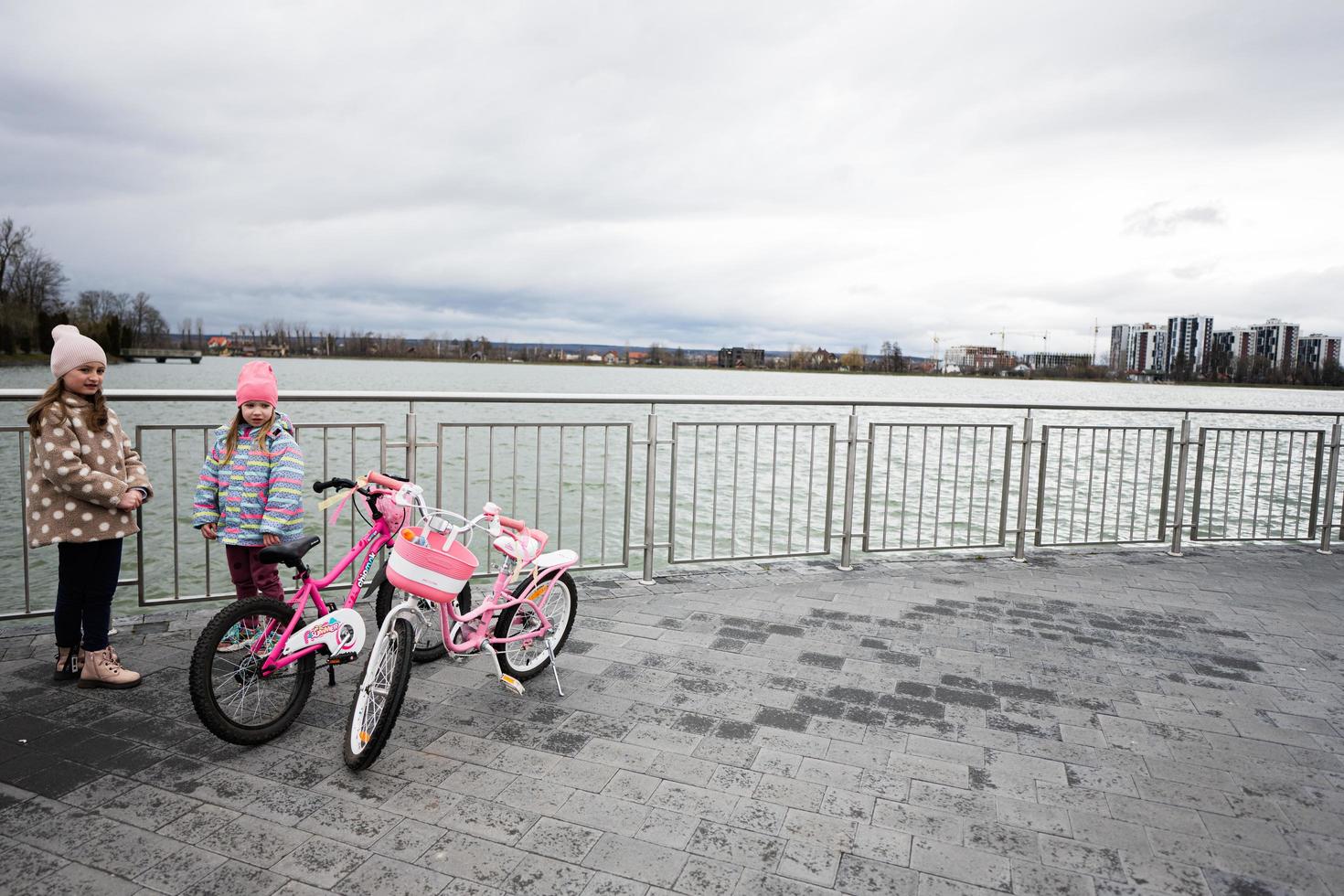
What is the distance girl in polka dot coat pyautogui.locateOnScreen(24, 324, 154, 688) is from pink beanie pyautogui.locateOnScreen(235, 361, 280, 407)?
0.58 m

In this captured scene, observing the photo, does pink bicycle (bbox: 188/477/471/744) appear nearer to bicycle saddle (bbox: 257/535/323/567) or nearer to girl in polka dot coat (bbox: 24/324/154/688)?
bicycle saddle (bbox: 257/535/323/567)

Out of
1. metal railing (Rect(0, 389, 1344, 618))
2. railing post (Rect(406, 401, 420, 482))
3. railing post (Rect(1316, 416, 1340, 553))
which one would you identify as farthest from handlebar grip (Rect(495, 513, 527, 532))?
railing post (Rect(1316, 416, 1340, 553))

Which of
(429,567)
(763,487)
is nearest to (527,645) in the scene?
(429,567)

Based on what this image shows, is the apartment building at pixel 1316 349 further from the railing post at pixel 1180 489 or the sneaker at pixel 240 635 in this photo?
the sneaker at pixel 240 635

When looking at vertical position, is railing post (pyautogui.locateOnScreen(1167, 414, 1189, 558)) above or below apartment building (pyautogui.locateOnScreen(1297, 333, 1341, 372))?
below

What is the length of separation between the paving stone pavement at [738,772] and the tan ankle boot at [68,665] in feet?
0.51

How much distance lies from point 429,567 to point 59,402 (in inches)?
74.4

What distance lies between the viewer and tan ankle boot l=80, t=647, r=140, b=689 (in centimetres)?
384

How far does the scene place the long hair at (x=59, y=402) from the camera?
3623mm

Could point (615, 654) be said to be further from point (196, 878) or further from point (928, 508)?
point (928, 508)

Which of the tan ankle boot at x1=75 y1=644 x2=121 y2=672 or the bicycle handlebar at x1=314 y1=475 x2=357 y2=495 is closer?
the bicycle handlebar at x1=314 y1=475 x2=357 y2=495

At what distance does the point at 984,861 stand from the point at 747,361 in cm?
5877

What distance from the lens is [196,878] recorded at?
2.44m

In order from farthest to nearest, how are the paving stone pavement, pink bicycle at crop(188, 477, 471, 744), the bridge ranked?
1. the bridge
2. pink bicycle at crop(188, 477, 471, 744)
3. the paving stone pavement
